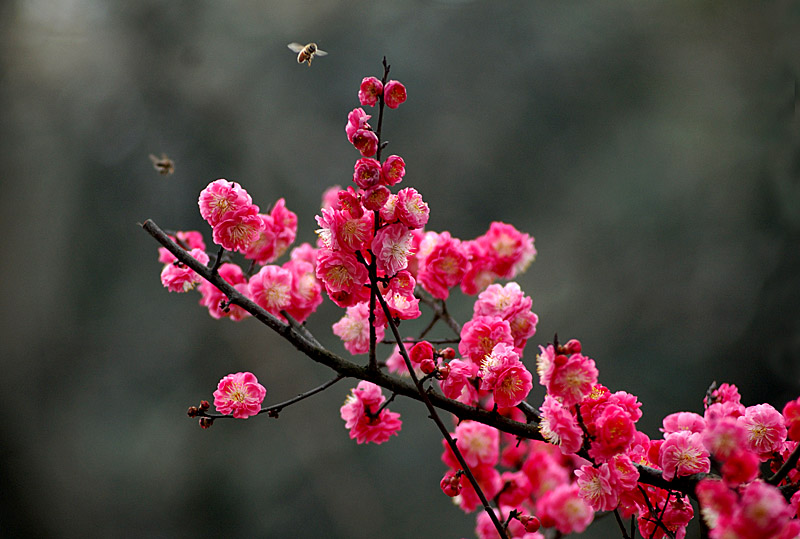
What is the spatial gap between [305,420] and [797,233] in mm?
1654

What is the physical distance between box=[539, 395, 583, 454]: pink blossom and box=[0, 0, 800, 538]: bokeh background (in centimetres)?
130

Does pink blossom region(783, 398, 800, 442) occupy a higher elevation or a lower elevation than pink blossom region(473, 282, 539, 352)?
lower

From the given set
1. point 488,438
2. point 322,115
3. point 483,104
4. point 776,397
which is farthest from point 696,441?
point 322,115

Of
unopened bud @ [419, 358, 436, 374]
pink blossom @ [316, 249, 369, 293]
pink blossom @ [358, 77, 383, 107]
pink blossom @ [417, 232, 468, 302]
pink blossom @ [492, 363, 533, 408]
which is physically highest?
pink blossom @ [417, 232, 468, 302]

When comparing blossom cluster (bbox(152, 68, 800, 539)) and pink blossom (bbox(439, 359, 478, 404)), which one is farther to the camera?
pink blossom (bbox(439, 359, 478, 404))

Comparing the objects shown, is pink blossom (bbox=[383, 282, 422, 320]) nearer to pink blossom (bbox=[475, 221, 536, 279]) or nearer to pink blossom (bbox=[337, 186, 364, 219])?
pink blossom (bbox=[337, 186, 364, 219])

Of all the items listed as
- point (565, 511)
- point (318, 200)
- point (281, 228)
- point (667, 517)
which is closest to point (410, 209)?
point (281, 228)

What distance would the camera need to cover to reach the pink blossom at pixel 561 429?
50 centimetres

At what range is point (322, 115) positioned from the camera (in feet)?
6.59

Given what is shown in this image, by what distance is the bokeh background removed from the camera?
5.52ft

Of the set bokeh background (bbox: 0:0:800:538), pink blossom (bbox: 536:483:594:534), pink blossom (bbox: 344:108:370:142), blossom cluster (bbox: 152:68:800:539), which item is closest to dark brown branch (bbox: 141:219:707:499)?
blossom cluster (bbox: 152:68:800:539)

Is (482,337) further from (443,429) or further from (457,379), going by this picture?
(443,429)

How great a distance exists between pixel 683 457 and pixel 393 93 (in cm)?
46

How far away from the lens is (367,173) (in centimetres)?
47
